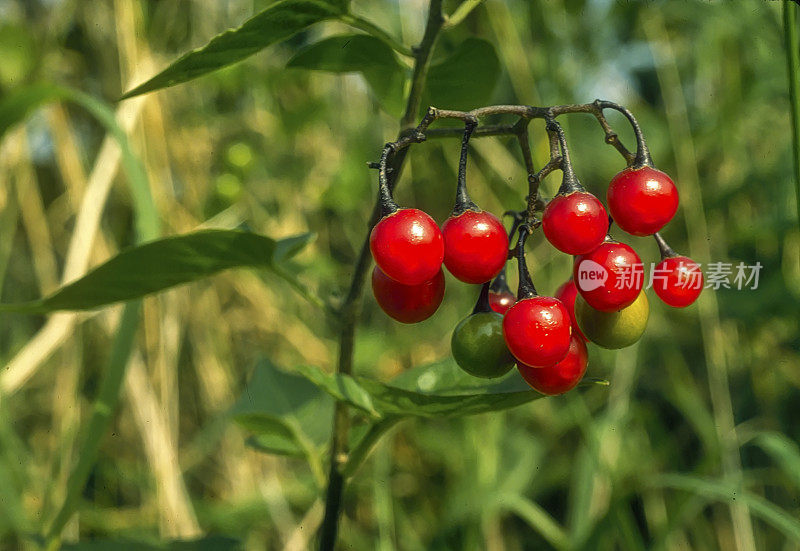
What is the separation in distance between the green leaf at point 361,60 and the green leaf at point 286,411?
347 millimetres

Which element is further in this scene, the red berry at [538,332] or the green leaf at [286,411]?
the green leaf at [286,411]

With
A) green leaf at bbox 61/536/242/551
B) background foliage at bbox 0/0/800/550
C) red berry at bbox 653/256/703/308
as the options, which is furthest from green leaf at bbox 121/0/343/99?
background foliage at bbox 0/0/800/550

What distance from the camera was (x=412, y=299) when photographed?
594 millimetres

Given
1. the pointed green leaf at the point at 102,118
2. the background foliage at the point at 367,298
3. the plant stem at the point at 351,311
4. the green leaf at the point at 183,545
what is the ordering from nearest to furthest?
1. the plant stem at the point at 351,311
2. the green leaf at the point at 183,545
3. the pointed green leaf at the point at 102,118
4. the background foliage at the point at 367,298

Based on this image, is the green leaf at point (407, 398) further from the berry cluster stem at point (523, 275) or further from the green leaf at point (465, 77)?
the green leaf at point (465, 77)

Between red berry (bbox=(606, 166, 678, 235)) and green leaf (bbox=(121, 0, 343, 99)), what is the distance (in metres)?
0.26

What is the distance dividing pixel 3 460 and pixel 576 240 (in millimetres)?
1309

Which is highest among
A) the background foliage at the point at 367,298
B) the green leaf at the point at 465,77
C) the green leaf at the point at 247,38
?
the green leaf at the point at 247,38

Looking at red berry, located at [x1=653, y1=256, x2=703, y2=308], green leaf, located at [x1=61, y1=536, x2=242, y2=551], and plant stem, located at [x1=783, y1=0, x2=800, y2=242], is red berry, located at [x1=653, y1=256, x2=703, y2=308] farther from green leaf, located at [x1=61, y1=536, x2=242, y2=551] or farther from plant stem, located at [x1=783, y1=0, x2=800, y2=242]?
green leaf, located at [x1=61, y1=536, x2=242, y2=551]

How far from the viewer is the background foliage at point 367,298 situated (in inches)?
60.2

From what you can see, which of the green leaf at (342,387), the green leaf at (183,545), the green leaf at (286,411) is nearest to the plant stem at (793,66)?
the green leaf at (342,387)

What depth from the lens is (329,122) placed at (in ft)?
6.75

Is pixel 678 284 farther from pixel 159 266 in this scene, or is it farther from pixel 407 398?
pixel 159 266

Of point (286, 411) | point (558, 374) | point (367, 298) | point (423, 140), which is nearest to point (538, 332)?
point (558, 374)
